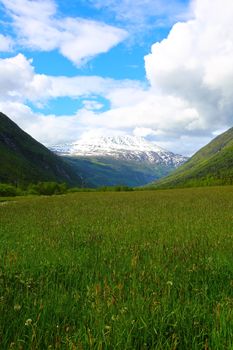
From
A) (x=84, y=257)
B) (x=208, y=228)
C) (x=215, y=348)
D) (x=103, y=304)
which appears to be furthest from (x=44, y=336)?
(x=208, y=228)

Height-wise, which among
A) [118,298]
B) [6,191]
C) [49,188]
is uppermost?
[49,188]

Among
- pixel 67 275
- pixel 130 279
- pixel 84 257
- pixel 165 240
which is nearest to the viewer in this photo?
pixel 130 279

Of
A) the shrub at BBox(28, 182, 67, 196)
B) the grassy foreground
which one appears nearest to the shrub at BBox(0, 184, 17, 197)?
the shrub at BBox(28, 182, 67, 196)

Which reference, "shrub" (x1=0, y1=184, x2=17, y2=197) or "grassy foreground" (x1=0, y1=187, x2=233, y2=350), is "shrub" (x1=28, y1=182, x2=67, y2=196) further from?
"grassy foreground" (x1=0, y1=187, x2=233, y2=350)

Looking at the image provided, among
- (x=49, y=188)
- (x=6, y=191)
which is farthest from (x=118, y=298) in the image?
(x=49, y=188)

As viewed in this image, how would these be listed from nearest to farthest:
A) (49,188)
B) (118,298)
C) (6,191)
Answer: (118,298) < (6,191) < (49,188)

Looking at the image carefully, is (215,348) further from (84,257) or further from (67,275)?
(84,257)

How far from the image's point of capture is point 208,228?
47.4ft

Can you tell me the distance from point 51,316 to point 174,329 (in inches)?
63.6

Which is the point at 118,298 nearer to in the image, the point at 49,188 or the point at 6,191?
the point at 6,191

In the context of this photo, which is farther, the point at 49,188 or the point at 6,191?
the point at 49,188

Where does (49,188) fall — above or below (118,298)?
above

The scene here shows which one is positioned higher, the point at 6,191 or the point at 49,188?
the point at 49,188

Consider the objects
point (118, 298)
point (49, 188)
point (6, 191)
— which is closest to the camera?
point (118, 298)
